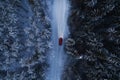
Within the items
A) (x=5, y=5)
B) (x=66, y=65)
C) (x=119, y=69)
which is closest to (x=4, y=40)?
(x=5, y=5)

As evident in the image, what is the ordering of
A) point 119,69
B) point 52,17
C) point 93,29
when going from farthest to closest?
1. point 52,17
2. point 93,29
3. point 119,69

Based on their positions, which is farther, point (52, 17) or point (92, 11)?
point (52, 17)

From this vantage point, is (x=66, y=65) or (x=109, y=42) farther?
(x=66, y=65)

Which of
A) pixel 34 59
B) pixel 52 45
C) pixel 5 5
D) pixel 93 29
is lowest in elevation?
pixel 34 59

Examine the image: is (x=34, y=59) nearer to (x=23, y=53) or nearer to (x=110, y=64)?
(x=23, y=53)

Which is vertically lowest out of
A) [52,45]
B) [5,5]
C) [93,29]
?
[52,45]

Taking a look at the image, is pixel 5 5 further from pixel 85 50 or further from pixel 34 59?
pixel 85 50

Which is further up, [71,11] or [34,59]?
[71,11]

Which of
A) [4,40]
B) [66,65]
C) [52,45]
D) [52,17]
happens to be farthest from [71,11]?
[4,40]

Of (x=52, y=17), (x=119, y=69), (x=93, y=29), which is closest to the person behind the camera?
(x=119, y=69)
